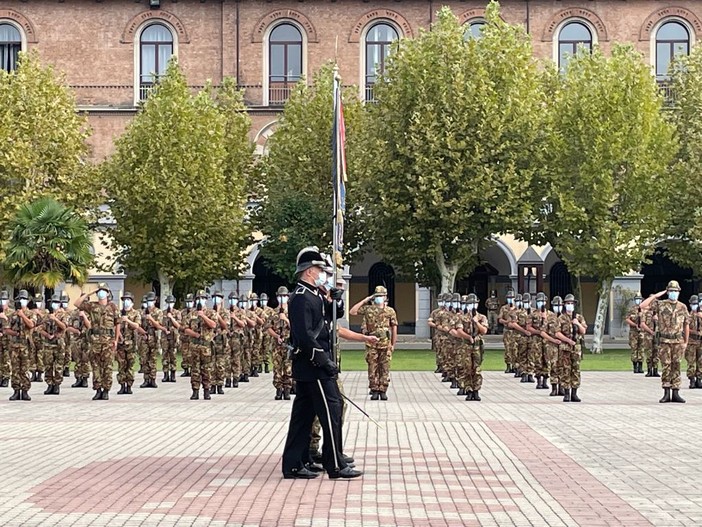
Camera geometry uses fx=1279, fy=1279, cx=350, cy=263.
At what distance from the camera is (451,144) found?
41.2 metres

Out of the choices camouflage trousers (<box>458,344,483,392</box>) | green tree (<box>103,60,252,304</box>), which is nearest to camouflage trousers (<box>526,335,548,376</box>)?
camouflage trousers (<box>458,344,483,392</box>)

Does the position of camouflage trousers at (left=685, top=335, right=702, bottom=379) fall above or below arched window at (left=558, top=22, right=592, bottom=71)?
below

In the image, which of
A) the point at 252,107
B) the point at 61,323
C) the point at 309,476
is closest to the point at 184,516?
the point at 309,476

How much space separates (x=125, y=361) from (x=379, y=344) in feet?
16.5

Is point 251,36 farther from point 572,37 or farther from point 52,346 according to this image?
point 52,346

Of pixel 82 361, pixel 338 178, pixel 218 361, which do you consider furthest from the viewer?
pixel 82 361

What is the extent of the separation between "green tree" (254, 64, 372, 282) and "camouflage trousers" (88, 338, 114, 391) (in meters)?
20.7

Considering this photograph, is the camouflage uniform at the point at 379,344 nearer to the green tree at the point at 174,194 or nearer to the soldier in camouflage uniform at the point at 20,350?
the soldier in camouflage uniform at the point at 20,350

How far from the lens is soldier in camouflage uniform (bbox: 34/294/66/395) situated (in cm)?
2447

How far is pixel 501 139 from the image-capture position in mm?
42031

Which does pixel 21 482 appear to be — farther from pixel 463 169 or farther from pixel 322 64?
pixel 322 64

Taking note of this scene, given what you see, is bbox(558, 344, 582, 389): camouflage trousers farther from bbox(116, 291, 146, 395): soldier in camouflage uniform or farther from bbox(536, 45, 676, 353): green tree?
bbox(536, 45, 676, 353): green tree

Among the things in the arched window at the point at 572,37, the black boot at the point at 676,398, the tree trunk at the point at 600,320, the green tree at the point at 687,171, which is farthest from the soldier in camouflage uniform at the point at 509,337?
the arched window at the point at 572,37

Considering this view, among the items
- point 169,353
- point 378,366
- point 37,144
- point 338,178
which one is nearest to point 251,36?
point 37,144
